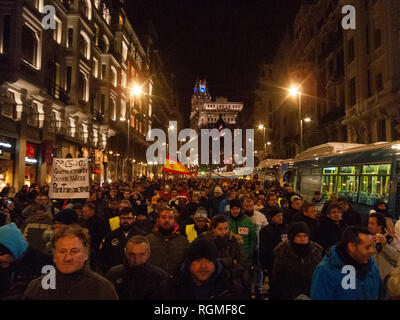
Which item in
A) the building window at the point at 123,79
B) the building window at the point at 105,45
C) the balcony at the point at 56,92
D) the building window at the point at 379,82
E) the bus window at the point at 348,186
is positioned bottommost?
the bus window at the point at 348,186

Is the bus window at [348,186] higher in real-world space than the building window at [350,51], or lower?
lower

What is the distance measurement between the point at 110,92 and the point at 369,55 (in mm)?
24924

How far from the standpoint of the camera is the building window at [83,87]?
30622mm

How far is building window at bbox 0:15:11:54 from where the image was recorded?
63.2 feet

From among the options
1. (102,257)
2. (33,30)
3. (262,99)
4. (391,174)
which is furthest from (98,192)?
(262,99)

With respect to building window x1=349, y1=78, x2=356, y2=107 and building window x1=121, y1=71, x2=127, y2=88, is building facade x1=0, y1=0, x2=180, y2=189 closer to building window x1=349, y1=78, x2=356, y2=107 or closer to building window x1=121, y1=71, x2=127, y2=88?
building window x1=121, y1=71, x2=127, y2=88

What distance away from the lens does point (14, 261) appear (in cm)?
352

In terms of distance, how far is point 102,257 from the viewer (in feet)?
18.1

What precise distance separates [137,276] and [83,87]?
30409mm

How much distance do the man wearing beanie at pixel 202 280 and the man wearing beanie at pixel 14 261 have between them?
1.40 m

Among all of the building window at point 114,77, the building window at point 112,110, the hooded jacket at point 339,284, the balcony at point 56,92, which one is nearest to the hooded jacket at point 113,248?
the hooded jacket at point 339,284

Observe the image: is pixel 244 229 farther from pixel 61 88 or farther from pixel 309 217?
pixel 61 88

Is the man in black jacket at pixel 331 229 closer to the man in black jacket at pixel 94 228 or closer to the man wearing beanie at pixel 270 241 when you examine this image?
the man wearing beanie at pixel 270 241

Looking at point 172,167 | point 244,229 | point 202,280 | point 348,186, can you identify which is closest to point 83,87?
point 172,167
